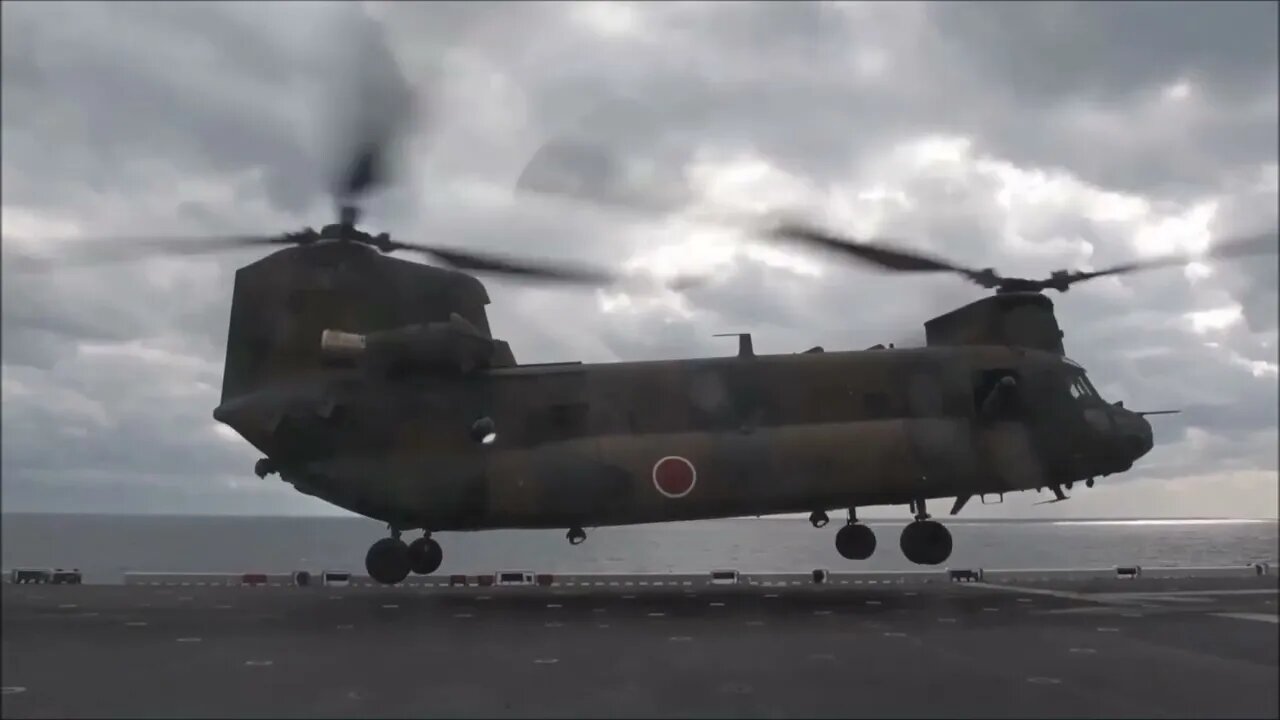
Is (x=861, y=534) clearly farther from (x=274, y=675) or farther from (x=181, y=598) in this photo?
(x=181, y=598)

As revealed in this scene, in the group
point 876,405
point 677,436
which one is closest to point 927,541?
point 876,405

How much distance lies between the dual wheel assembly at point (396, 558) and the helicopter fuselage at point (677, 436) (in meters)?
0.62

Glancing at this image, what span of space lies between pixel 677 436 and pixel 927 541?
6.58m

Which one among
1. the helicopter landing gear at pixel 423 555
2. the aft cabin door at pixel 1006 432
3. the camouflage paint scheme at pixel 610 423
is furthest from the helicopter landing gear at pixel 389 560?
the aft cabin door at pixel 1006 432

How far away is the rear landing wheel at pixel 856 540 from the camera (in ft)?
75.4

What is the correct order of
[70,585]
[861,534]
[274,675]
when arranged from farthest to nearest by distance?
1. [70,585]
2. [861,534]
3. [274,675]

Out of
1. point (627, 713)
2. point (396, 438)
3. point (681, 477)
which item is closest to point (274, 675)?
point (627, 713)

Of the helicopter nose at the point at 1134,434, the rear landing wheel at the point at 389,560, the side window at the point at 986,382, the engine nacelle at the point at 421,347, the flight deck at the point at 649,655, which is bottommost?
the flight deck at the point at 649,655

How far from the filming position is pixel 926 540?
22203 millimetres

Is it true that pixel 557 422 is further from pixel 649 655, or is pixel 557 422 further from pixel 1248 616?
pixel 1248 616

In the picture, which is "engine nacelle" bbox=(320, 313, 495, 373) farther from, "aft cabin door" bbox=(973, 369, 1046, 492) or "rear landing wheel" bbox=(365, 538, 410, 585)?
"aft cabin door" bbox=(973, 369, 1046, 492)

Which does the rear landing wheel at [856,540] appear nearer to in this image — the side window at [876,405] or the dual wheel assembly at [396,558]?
the side window at [876,405]

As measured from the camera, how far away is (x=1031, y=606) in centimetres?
2139

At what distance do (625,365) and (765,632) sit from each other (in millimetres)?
6963
